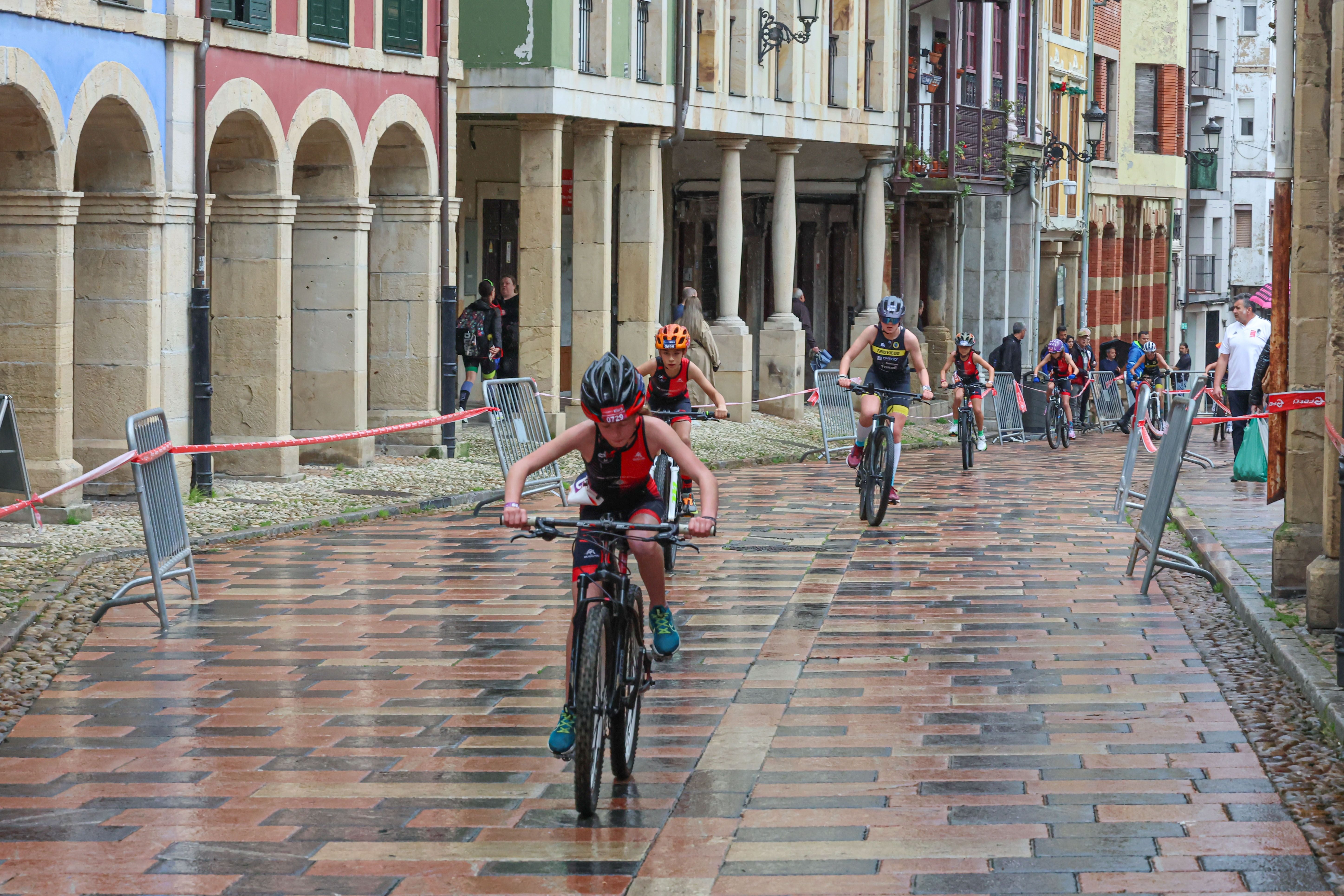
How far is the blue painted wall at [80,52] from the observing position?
1566 centimetres

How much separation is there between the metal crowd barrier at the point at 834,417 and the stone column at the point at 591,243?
114 inches

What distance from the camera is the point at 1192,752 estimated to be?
7910mm

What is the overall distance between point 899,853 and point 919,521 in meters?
10.6

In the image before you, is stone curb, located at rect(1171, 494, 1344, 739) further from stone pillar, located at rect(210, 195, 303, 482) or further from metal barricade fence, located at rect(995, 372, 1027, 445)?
metal barricade fence, located at rect(995, 372, 1027, 445)

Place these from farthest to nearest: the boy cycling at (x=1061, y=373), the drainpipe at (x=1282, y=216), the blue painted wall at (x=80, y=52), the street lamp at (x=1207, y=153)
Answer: the street lamp at (x=1207, y=153) < the boy cycling at (x=1061, y=373) < the blue painted wall at (x=80, y=52) < the drainpipe at (x=1282, y=216)

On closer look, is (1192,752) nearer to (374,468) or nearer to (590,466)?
(590,466)

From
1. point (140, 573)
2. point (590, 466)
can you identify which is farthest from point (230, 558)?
point (590, 466)

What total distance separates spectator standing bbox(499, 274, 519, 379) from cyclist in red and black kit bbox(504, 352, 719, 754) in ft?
58.1

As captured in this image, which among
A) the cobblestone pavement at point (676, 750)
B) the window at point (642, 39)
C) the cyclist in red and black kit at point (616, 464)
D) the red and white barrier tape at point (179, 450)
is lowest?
the cobblestone pavement at point (676, 750)

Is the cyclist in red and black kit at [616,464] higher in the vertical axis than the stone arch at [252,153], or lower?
lower

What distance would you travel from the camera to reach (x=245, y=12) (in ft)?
62.9

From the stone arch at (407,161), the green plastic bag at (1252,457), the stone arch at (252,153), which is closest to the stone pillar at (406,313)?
the stone arch at (407,161)

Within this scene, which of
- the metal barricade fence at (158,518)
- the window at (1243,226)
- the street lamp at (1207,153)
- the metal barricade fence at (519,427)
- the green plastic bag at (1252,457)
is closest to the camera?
the metal barricade fence at (158,518)

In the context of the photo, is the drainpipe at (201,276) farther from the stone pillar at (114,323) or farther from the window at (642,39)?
the window at (642,39)
